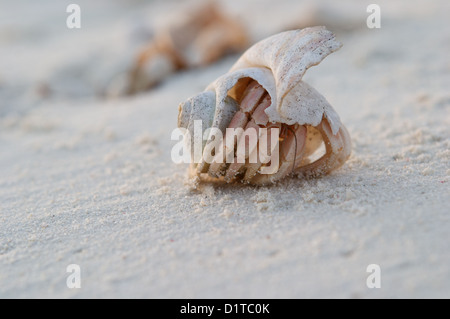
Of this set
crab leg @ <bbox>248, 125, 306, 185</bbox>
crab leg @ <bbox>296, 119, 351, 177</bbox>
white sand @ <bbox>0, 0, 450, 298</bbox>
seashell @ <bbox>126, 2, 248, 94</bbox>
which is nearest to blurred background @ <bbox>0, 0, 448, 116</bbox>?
seashell @ <bbox>126, 2, 248, 94</bbox>

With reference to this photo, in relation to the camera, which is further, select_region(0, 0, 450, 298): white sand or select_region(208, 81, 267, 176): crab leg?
select_region(208, 81, 267, 176): crab leg

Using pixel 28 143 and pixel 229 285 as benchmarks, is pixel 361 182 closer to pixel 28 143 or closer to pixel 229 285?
pixel 229 285

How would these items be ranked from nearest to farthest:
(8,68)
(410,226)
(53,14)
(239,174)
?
(410,226) < (239,174) < (8,68) < (53,14)

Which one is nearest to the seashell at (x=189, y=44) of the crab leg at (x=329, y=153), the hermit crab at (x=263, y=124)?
the hermit crab at (x=263, y=124)

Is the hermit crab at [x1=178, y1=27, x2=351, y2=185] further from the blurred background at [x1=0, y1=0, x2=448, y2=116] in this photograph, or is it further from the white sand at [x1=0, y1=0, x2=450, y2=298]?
the blurred background at [x1=0, y1=0, x2=448, y2=116]
